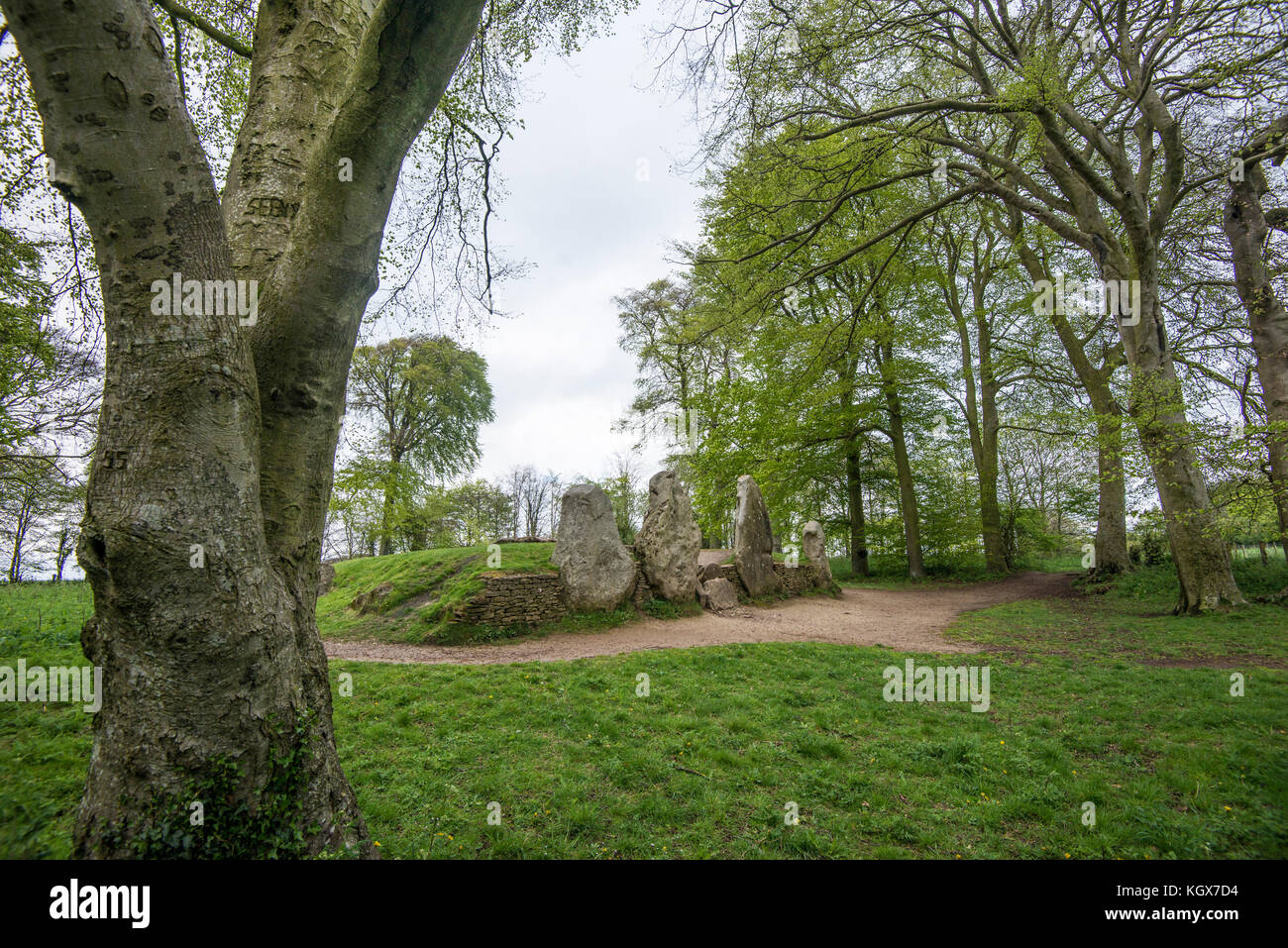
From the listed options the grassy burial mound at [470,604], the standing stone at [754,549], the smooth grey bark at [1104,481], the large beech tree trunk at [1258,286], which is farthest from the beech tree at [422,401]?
the large beech tree trunk at [1258,286]

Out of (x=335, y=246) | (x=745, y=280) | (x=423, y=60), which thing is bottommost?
(x=335, y=246)

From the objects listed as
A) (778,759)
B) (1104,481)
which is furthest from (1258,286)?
(778,759)

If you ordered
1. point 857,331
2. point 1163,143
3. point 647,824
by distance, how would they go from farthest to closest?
point 857,331 < point 1163,143 < point 647,824

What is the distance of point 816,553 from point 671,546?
5.78 meters

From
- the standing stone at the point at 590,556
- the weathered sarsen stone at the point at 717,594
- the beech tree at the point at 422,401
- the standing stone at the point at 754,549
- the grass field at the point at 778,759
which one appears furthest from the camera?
the beech tree at the point at 422,401

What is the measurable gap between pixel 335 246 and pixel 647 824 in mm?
3572

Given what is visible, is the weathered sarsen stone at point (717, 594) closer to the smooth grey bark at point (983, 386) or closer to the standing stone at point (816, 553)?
the standing stone at point (816, 553)

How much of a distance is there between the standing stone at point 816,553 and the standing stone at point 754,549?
5.29 feet

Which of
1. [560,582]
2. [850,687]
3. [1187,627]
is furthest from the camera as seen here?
[560,582]

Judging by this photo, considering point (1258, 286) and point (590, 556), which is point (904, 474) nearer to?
point (1258, 286)

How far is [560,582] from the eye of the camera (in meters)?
9.74

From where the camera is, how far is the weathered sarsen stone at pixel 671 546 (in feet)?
34.9
